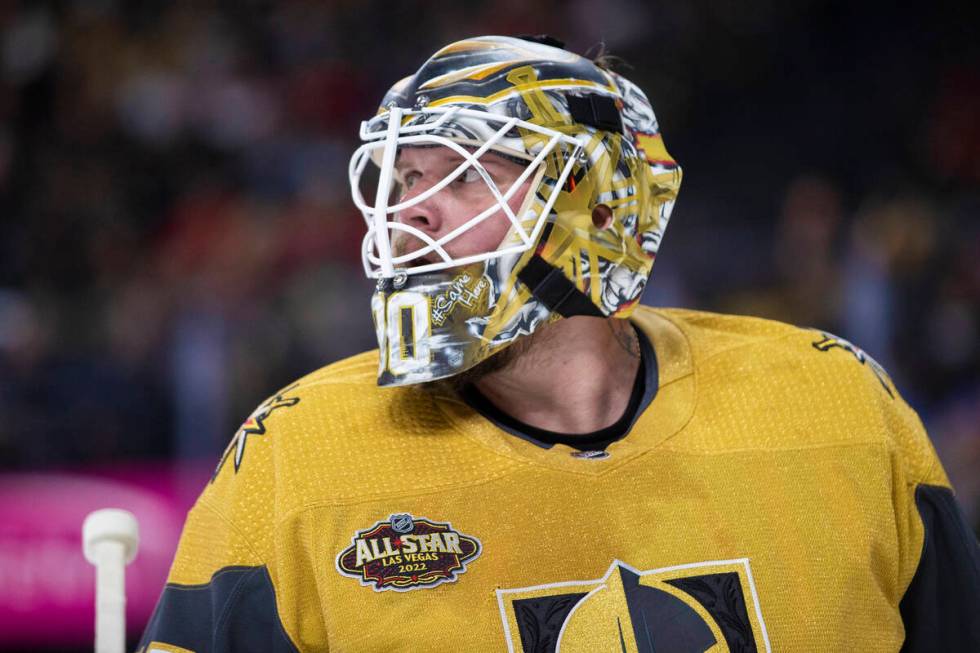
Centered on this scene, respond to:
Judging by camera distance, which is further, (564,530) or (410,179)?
(410,179)

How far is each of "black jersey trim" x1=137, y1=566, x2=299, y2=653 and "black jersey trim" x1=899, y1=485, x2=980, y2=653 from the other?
0.80 m

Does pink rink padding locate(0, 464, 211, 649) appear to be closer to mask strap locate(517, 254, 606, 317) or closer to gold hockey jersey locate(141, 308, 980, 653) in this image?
gold hockey jersey locate(141, 308, 980, 653)

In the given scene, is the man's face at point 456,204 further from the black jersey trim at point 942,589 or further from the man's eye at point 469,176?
the black jersey trim at point 942,589

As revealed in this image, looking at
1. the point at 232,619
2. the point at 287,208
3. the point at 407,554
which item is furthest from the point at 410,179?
the point at 287,208

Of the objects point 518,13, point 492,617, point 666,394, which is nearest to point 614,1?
point 518,13

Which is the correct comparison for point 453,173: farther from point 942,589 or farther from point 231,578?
point 942,589

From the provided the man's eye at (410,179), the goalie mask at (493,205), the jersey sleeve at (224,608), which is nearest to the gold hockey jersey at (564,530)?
the jersey sleeve at (224,608)

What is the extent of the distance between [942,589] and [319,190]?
3.36m

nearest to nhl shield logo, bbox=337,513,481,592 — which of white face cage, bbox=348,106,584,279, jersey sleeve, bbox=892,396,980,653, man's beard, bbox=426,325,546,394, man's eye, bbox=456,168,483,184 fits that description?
man's beard, bbox=426,325,546,394

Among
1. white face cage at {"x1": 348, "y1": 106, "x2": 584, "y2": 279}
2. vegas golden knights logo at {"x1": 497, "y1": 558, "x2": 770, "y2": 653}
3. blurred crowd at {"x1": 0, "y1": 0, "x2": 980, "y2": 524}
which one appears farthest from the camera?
blurred crowd at {"x1": 0, "y1": 0, "x2": 980, "y2": 524}

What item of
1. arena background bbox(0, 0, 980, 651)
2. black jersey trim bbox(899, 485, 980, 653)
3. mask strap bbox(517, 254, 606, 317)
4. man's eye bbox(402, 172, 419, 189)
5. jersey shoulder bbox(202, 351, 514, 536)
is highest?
arena background bbox(0, 0, 980, 651)

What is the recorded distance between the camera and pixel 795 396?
169 cm

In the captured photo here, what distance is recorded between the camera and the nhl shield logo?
57.4 inches

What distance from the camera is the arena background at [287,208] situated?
3490 millimetres
